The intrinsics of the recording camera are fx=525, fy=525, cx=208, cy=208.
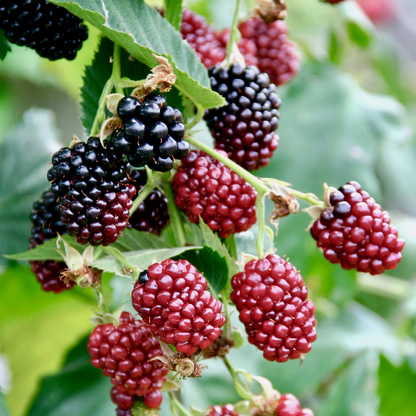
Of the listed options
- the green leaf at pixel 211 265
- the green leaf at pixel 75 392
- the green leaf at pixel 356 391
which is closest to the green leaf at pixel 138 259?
the green leaf at pixel 211 265

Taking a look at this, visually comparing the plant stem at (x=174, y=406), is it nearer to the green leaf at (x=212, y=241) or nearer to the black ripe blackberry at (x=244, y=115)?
the green leaf at (x=212, y=241)

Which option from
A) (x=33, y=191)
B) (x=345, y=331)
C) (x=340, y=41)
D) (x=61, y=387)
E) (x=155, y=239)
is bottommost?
(x=345, y=331)

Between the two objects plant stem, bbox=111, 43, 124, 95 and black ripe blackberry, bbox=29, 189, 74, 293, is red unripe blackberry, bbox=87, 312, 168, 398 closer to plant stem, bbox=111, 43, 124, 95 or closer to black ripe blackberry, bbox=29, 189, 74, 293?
black ripe blackberry, bbox=29, 189, 74, 293

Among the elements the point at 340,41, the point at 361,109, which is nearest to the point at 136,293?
the point at 361,109

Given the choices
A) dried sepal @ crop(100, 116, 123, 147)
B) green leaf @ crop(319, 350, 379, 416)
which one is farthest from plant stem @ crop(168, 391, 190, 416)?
green leaf @ crop(319, 350, 379, 416)

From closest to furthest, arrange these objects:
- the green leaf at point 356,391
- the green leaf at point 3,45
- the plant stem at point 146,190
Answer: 1. the plant stem at point 146,190
2. the green leaf at point 3,45
3. the green leaf at point 356,391

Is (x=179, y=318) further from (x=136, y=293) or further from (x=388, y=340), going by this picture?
(x=388, y=340)
